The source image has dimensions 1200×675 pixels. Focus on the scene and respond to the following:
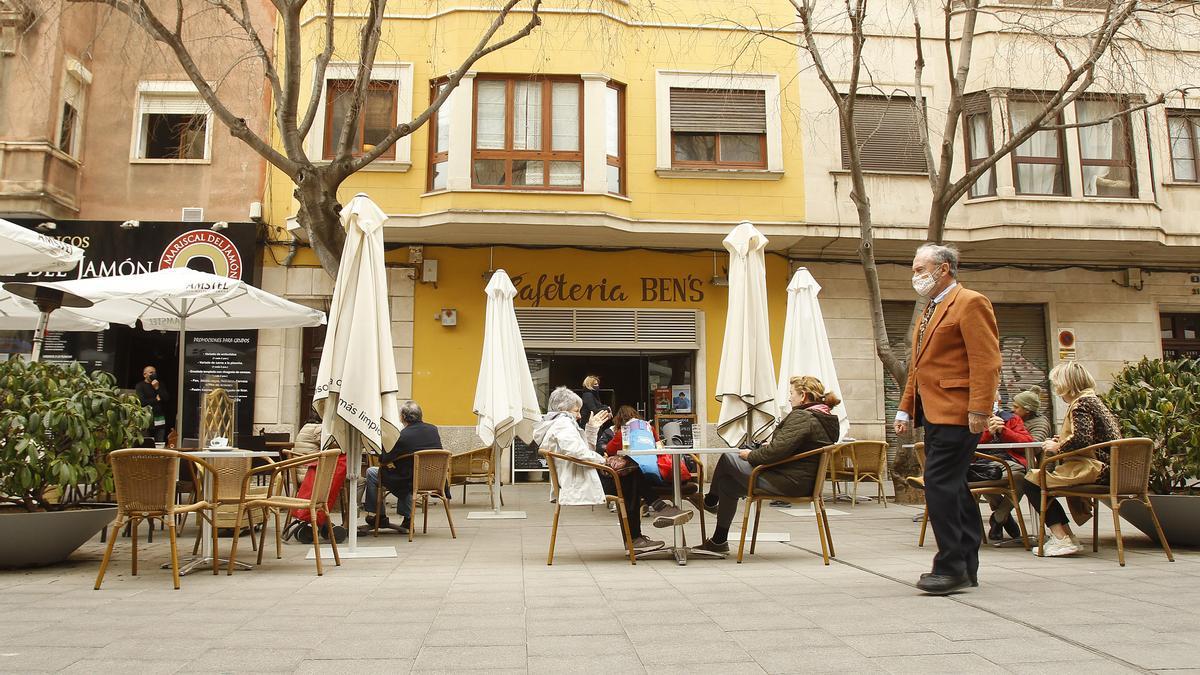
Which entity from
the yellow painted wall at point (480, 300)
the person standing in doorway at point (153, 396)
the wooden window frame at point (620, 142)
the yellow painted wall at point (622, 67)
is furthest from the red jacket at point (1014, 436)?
the person standing in doorway at point (153, 396)

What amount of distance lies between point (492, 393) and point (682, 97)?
7.36 m

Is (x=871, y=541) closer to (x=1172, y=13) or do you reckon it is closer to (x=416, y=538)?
(x=416, y=538)

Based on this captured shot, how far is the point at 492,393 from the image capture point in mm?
10734

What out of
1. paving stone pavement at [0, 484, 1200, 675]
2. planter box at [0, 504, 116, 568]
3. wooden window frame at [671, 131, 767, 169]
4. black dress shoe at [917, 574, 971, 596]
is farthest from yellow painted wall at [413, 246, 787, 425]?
black dress shoe at [917, 574, 971, 596]

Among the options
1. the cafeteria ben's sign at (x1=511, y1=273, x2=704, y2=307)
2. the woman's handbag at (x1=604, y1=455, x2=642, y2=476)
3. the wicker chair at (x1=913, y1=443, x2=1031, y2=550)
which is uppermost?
the cafeteria ben's sign at (x1=511, y1=273, x2=704, y2=307)

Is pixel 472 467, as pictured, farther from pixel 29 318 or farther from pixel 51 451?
pixel 51 451

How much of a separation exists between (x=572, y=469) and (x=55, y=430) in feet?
11.8

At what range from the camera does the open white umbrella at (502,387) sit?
10.6 meters

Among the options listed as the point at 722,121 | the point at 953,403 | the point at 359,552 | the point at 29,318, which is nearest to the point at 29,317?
the point at 29,318

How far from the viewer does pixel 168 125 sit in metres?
15.8

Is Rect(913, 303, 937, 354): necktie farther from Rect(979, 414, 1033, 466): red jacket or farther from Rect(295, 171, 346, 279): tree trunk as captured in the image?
Rect(295, 171, 346, 279): tree trunk

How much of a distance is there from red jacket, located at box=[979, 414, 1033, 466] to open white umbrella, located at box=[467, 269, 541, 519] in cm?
510

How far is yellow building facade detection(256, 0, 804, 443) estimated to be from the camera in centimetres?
1456

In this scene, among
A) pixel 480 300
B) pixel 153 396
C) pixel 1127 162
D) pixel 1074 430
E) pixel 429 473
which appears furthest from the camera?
pixel 1127 162
